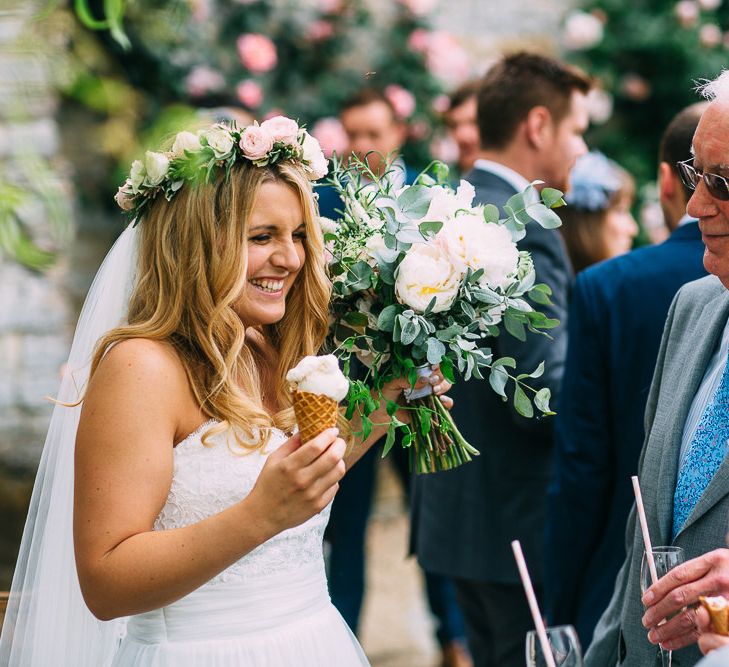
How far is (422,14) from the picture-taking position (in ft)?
22.5

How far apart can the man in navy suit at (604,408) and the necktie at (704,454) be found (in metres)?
0.96

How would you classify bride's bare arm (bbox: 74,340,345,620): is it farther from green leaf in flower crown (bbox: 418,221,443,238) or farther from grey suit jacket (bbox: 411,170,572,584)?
grey suit jacket (bbox: 411,170,572,584)

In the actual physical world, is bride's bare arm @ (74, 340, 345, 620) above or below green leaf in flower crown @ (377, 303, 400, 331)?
below

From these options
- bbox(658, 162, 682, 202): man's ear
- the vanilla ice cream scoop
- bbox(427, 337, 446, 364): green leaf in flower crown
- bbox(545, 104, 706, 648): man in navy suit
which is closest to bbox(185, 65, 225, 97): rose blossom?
bbox(658, 162, 682, 202): man's ear

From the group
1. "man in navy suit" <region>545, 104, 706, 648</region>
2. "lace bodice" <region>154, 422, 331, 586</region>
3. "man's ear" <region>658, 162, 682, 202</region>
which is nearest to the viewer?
"lace bodice" <region>154, 422, 331, 586</region>

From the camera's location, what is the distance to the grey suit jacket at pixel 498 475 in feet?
12.4

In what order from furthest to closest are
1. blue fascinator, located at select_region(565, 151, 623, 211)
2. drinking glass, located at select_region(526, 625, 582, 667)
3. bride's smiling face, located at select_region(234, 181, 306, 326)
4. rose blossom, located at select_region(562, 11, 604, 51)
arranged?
rose blossom, located at select_region(562, 11, 604, 51) < blue fascinator, located at select_region(565, 151, 623, 211) < bride's smiling face, located at select_region(234, 181, 306, 326) < drinking glass, located at select_region(526, 625, 582, 667)

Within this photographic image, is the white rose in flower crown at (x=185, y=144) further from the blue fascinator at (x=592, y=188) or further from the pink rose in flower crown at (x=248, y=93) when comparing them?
the pink rose in flower crown at (x=248, y=93)

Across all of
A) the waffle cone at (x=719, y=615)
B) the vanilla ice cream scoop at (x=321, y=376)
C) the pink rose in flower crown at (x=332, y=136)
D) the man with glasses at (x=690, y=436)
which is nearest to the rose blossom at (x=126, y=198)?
the vanilla ice cream scoop at (x=321, y=376)

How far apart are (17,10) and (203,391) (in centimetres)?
144

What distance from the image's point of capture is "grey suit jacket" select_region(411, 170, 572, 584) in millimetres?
3771

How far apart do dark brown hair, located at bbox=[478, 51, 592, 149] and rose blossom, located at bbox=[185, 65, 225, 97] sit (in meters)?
2.49

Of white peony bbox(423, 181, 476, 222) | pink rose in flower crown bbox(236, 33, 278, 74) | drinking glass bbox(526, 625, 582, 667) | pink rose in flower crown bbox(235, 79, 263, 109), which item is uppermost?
pink rose in flower crown bbox(236, 33, 278, 74)

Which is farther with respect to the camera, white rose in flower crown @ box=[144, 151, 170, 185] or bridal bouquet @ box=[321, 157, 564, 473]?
bridal bouquet @ box=[321, 157, 564, 473]
